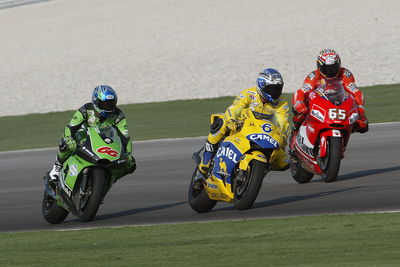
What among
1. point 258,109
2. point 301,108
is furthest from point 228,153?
point 301,108

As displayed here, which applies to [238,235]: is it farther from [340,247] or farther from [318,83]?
[318,83]

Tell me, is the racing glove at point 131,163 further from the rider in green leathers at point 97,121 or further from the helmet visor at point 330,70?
the helmet visor at point 330,70

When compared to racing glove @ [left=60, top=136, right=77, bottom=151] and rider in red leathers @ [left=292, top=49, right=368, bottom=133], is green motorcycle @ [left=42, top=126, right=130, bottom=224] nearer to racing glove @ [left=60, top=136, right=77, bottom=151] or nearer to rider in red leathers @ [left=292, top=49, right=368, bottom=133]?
racing glove @ [left=60, top=136, right=77, bottom=151]

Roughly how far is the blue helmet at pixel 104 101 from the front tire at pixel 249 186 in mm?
1654

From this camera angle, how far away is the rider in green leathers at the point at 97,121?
35.3ft

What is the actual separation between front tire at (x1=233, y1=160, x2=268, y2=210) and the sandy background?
16.8 m

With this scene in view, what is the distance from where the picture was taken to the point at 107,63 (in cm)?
3531

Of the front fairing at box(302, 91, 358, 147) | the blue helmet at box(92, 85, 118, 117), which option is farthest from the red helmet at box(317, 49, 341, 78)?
the blue helmet at box(92, 85, 118, 117)

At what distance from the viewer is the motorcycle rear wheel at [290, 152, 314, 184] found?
42.1 ft

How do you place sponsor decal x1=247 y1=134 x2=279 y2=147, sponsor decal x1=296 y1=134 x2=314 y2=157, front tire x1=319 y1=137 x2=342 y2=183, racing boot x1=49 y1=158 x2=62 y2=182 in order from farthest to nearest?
sponsor decal x1=296 y1=134 x2=314 y2=157
front tire x1=319 y1=137 x2=342 y2=183
racing boot x1=49 y1=158 x2=62 y2=182
sponsor decal x1=247 y1=134 x2=279 y2=147

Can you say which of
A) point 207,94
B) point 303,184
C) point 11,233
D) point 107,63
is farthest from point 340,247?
point 107,63

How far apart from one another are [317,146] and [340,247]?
4584mm

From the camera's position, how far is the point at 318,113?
485 inches

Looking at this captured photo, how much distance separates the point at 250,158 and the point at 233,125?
648 mm
